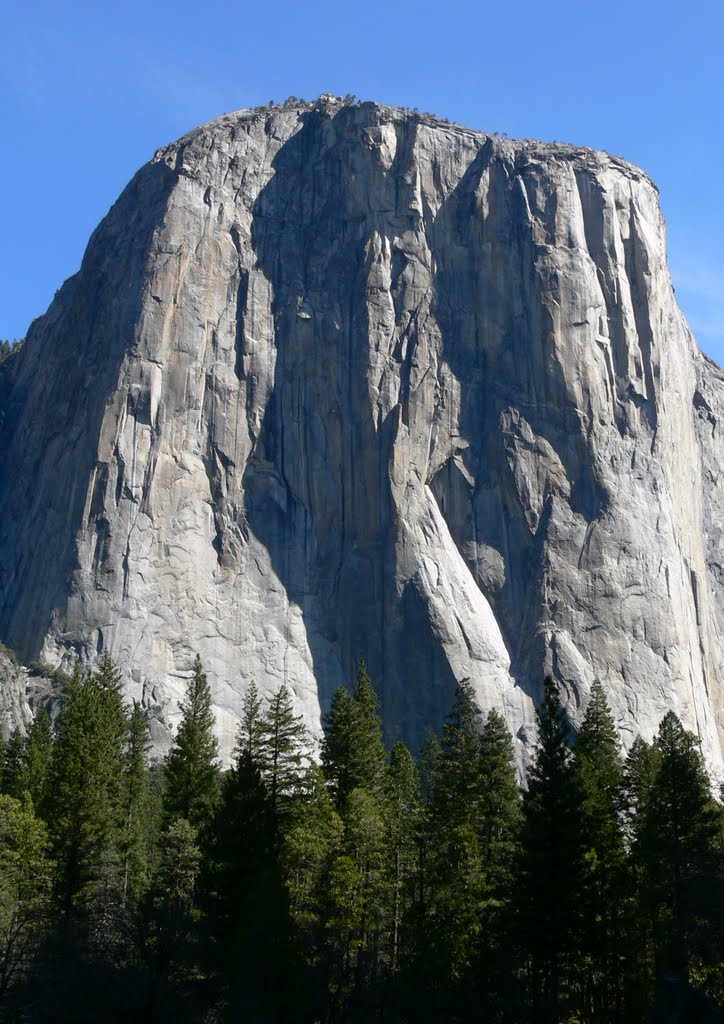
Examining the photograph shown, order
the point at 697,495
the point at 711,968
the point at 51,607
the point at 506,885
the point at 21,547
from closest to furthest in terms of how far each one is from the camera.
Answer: the point at 711,968, the point at 506,885, the point at 51,607, the point at 21,547, the point at 697,495

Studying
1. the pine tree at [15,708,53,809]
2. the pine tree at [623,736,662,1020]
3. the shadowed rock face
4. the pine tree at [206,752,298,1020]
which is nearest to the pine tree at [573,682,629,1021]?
the pine tree at [623,736,662,1020]

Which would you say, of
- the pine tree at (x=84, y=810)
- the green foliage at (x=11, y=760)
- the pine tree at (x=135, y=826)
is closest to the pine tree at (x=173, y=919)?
the pine tree at (x=84, y=810)

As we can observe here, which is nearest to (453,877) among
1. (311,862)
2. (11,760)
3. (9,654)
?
(311,862)

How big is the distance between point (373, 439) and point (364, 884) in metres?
53.6

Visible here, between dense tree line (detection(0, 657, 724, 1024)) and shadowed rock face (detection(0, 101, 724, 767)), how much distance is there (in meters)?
33.6

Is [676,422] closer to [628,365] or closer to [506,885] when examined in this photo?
[628,365]

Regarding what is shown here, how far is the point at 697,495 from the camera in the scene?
9394 cm

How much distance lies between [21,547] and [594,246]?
46739 mm

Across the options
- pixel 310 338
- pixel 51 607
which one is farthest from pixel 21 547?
pixel 310 338

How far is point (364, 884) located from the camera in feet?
114

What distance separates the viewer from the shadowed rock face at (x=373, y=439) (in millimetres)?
80500

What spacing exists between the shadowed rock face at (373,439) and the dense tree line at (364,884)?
33.6m

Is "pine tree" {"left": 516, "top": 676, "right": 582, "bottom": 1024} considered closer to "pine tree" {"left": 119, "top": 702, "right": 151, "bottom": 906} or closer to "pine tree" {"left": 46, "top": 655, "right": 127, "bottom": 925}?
"pine tree" {"left": 46, "top": 655, "right": 127, "bottom": 925}

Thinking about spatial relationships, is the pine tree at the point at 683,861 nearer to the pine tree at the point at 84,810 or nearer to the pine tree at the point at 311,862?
the pine tree at the point at 311,862
